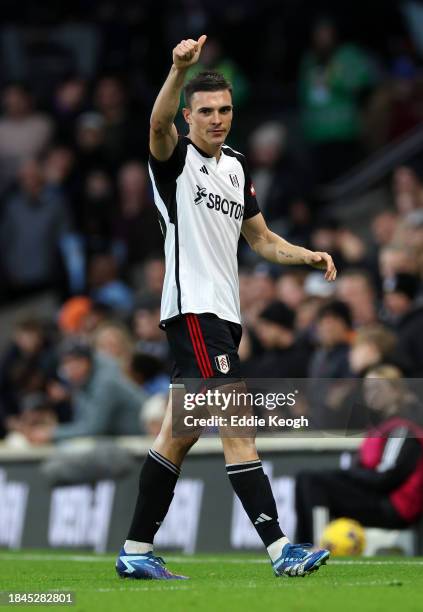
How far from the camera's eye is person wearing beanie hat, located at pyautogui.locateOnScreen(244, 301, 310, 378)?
44.6 ft

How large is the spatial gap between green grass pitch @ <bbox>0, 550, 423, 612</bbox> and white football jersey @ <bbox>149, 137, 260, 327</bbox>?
4.49 feet

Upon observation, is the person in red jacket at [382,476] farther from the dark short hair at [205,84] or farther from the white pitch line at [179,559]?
the dark short hair at [205,84]

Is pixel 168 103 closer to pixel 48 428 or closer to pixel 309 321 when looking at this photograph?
pixel 309 321

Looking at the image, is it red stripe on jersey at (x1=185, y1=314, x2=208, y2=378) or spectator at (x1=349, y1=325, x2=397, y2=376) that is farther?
spectator at (x1=349, y1=325, x2=397, y2=376)

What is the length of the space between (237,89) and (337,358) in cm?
777

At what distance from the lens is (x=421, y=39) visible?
65.9ft

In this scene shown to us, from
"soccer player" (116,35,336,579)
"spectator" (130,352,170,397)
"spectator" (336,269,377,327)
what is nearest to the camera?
"soccer player" (116,35,336,579)

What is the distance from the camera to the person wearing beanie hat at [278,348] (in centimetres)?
1359

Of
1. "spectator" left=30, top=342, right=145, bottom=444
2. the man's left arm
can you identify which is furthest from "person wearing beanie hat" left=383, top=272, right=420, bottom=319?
the man's left arm

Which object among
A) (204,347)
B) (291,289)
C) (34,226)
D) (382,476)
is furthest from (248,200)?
(34,226)

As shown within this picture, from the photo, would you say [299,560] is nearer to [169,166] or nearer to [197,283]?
[197,283]

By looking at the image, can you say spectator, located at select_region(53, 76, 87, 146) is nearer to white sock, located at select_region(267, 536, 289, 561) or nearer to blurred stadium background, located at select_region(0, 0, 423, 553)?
blurred stadium background, located at select_region(0, 0, 423, 553)

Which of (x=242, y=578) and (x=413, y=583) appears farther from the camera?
(x=242, y=578)

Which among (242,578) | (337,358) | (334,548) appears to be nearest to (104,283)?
(337,358)
